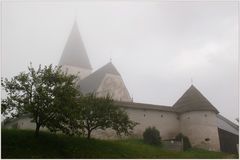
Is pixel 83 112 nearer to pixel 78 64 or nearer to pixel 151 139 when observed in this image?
pixel 151 139

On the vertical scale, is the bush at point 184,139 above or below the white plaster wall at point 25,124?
below

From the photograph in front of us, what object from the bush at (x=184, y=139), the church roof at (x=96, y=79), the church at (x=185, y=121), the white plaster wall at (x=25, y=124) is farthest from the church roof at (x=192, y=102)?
the white plaster wall at (x=25, y=124)

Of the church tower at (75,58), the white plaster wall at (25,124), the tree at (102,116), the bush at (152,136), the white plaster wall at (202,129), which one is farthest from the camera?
the church tower at (75,58)

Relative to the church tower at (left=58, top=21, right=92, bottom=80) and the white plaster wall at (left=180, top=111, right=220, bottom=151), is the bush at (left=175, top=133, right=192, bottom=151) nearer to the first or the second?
the white plaster wall at (left=180, top=111, right=220, bottom=151)

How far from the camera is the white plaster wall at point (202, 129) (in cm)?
3300

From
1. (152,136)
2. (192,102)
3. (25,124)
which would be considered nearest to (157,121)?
(152,136)

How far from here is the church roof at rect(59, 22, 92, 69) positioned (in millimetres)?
60188

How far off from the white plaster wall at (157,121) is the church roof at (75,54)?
1137 inches

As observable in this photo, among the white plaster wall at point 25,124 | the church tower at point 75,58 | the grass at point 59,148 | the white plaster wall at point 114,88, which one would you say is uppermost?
the church tower at point 75,58

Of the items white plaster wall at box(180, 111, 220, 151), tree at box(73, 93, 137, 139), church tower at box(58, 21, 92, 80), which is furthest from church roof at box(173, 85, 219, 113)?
church tower at box(58, 21, 92, 80)

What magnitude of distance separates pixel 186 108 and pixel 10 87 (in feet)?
68.8

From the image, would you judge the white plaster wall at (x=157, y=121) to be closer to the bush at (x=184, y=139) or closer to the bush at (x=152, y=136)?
the bush at (x=152, y=136)

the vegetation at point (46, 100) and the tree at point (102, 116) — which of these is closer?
the vegetation at point (46, 100)

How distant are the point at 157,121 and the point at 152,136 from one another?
139 inches
